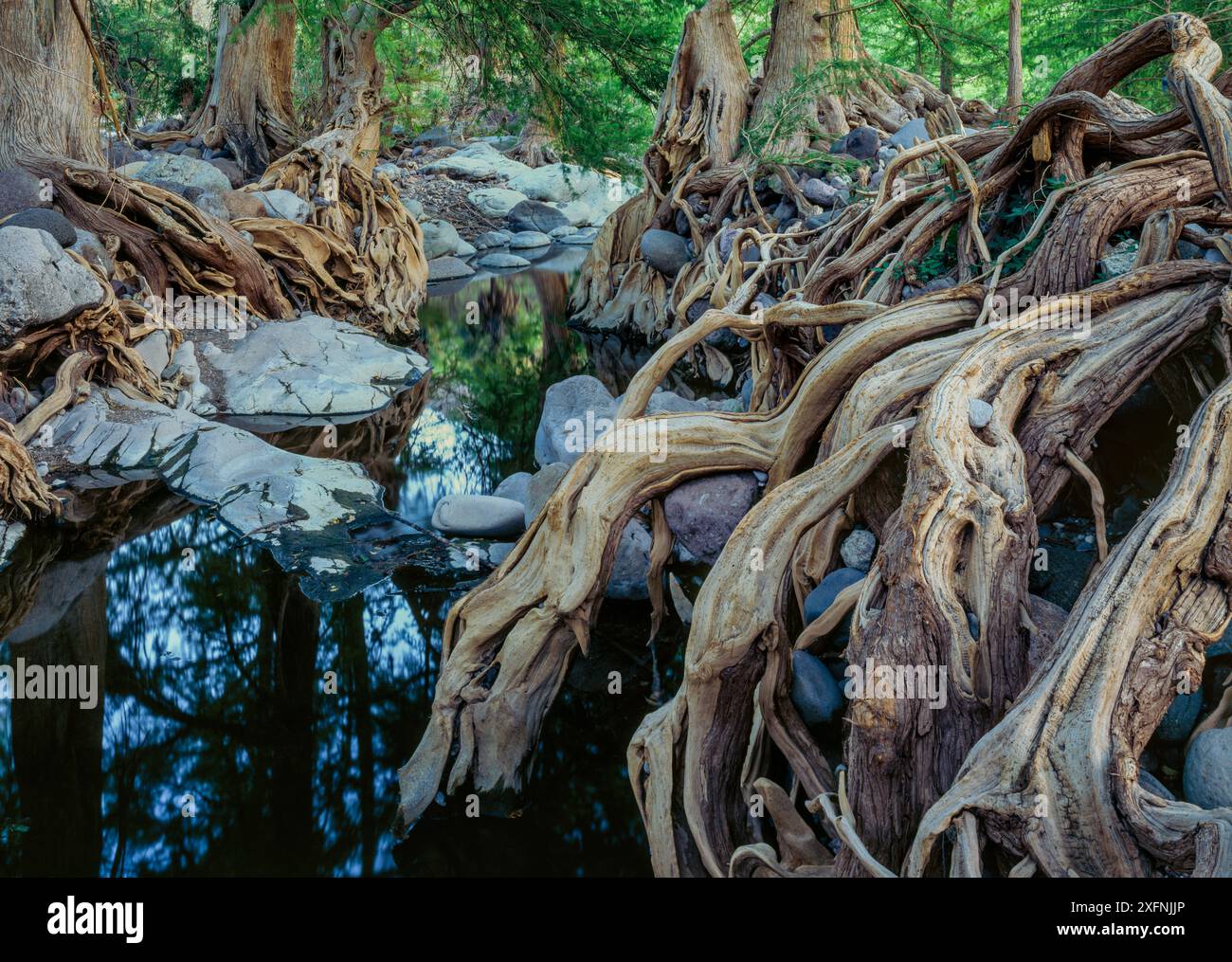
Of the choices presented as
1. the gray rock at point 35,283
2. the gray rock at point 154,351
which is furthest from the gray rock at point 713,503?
the gray rock at point 154,351

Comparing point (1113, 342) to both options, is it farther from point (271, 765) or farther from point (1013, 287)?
point (271, 765)

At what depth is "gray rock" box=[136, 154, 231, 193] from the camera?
35.9 ft

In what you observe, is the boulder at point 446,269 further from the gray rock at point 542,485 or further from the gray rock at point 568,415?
the gray rock at point 542,485

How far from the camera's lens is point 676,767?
3131 mm

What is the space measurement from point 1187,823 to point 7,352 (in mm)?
7094

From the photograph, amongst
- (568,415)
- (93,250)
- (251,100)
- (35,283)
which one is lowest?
(568,415)

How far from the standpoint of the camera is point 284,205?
35.7 ft

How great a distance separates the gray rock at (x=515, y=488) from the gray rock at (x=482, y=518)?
31 centimetres

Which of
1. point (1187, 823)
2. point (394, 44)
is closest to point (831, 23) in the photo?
point (394, 44)

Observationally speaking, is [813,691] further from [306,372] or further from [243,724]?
[306,372]

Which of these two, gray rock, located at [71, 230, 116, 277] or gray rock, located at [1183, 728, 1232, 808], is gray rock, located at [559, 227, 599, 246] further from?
gray rock, located at [1183, 728, 1232, 808]

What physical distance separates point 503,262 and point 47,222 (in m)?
9.86

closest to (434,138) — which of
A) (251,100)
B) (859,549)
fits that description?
(251,100)

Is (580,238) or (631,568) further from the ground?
(580,238)
